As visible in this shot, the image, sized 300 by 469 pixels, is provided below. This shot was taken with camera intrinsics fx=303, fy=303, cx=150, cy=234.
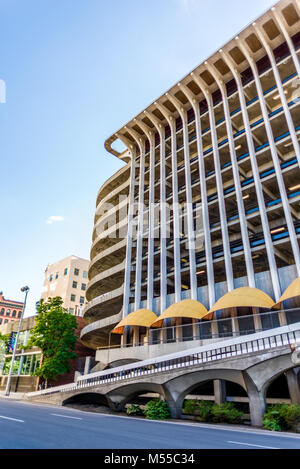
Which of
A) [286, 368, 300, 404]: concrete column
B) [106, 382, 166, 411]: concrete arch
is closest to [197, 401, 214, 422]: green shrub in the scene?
[106, 382, 166, 411]: concrete arch

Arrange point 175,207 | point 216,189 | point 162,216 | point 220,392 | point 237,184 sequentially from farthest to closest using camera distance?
point 162,216 < point 175,207 < point 216,189 < point 237,184 < point 220,392

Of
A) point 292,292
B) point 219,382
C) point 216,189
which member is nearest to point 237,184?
point 216,189

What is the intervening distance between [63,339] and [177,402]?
21156 millimetres

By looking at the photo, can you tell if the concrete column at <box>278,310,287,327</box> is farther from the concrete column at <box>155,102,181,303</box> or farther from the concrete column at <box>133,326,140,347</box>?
the concrete column at <box>133,326,140,347</box>

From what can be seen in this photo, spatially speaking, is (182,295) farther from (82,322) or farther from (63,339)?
(82,322)

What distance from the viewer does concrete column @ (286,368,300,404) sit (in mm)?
20141

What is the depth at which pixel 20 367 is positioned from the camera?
1922 inches

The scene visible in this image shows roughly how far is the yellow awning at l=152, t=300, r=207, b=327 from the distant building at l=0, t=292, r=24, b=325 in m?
91.2

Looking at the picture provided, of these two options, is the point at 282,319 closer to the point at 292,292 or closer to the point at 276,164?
the point at 292,292

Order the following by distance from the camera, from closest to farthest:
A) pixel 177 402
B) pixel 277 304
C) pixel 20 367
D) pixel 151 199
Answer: pixel 177 402 < pixel 277 304 < pixel 151 199 < pixel 20 367

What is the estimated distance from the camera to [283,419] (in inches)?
617

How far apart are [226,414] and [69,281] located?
59539 mm

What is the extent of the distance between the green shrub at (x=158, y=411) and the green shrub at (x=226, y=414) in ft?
9.98
